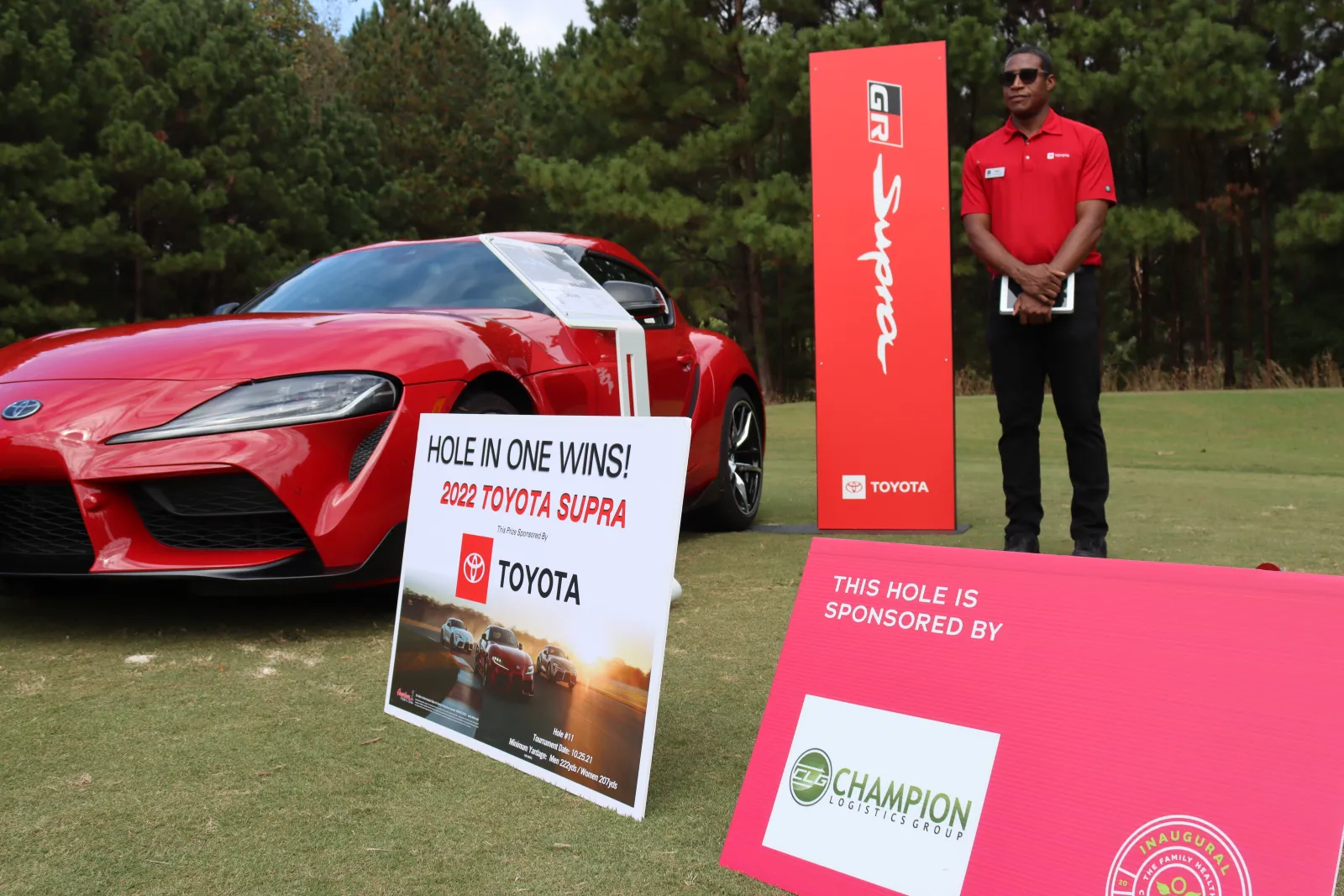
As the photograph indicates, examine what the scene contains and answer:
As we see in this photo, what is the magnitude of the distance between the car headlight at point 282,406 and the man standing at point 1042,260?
2.15 meters

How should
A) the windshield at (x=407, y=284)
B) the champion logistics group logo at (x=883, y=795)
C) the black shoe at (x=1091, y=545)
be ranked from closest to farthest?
the champion logistics group logo at (x=883, y=795), the black shoe at (x=1091, y=545), the windshield at (x=407, y=284)

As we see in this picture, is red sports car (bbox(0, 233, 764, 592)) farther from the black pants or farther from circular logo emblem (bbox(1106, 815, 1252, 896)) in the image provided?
circular logo emblem (bbox(1106, 815, 1252, 896))

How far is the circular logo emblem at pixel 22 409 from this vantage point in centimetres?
306

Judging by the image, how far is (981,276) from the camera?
83.8 feet

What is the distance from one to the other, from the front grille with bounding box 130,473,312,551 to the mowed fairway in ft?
1.10

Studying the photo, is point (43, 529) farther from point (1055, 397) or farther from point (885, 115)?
point (885, 115)

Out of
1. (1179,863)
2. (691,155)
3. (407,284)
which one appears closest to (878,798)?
(1179,863)

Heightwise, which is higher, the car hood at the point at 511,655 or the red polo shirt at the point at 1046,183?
the red polo shirt at the point at 1046,183

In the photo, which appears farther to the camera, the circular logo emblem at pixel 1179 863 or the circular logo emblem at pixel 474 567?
the circular logo emblem at pixel 474 567

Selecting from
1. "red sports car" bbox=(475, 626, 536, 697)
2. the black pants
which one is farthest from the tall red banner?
"red sports car" bbox=(475, 626, 536, 697)

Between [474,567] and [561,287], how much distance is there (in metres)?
0.93

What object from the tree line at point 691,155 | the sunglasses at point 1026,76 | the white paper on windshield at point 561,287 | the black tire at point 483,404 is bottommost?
the black tire at point 483,404

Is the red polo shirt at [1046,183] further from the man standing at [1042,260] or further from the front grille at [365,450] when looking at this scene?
the front grille at [365,450]

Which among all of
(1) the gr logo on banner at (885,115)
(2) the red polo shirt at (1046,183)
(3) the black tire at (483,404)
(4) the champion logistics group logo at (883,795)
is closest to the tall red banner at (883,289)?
(1) the gr logo on banner at (885,115)
